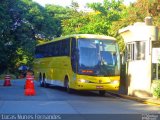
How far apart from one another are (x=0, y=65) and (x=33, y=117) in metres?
39.6

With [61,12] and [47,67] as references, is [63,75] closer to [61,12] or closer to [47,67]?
[47,67]

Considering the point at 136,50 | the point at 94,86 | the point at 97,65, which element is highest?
the point at 136,50

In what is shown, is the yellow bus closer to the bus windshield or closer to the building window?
the bus windshield

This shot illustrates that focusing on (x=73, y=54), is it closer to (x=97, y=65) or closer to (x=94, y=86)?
(x=97, y=65)

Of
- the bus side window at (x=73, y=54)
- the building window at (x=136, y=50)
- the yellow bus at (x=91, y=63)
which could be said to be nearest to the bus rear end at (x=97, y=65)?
the yellow bus at (x=91, y=63)

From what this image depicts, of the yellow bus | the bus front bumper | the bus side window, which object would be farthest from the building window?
the bus side window

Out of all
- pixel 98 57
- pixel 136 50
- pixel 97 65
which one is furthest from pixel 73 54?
pixel 136 50

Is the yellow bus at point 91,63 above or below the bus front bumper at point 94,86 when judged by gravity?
above

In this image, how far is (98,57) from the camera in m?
24.5

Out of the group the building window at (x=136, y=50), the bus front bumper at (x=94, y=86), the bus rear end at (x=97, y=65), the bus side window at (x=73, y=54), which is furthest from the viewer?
the bus side window at (x=73, y=54)

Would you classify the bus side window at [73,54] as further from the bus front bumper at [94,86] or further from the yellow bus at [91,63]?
the bus front bumper at [94,86]

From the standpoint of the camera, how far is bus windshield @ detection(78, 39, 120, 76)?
79.8 ft

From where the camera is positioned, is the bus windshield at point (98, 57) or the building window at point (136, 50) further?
the building window at point (136, 50)

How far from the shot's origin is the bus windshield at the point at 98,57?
24.3m
